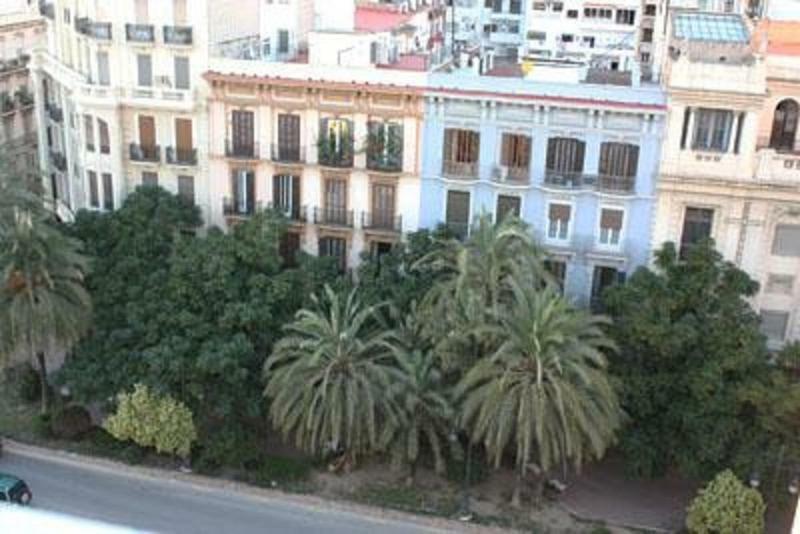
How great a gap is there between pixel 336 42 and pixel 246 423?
1879 centimetres

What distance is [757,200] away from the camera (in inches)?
1591

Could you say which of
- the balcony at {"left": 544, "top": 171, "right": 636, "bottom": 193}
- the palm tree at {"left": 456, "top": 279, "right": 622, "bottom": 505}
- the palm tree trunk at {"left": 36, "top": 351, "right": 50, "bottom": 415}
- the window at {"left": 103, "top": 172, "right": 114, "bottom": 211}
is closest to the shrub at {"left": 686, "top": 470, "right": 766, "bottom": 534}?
the palm tree at {"left": 456, "top": 279, "right": 622, "bottom": 505}

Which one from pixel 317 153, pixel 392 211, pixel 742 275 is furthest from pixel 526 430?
pixel 317 153

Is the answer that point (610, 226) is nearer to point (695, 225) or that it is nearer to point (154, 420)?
point (695, 225)

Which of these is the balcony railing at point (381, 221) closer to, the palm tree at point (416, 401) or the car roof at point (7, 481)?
the palm tree at point (416, 401)

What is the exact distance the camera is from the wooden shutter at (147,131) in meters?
47.4

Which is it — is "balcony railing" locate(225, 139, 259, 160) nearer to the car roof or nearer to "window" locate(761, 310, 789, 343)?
the car roof

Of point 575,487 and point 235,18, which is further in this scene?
point 235,18

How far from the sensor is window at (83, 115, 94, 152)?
48.2m

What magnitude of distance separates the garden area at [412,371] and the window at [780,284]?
1422 millimetres

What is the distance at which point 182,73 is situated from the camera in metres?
46.3

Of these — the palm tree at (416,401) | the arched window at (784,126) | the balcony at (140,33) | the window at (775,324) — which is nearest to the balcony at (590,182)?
the arched window at (784,126)

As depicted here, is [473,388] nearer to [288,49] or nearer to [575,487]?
[575,487]

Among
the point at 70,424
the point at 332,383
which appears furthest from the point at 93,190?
the point at 332,383
